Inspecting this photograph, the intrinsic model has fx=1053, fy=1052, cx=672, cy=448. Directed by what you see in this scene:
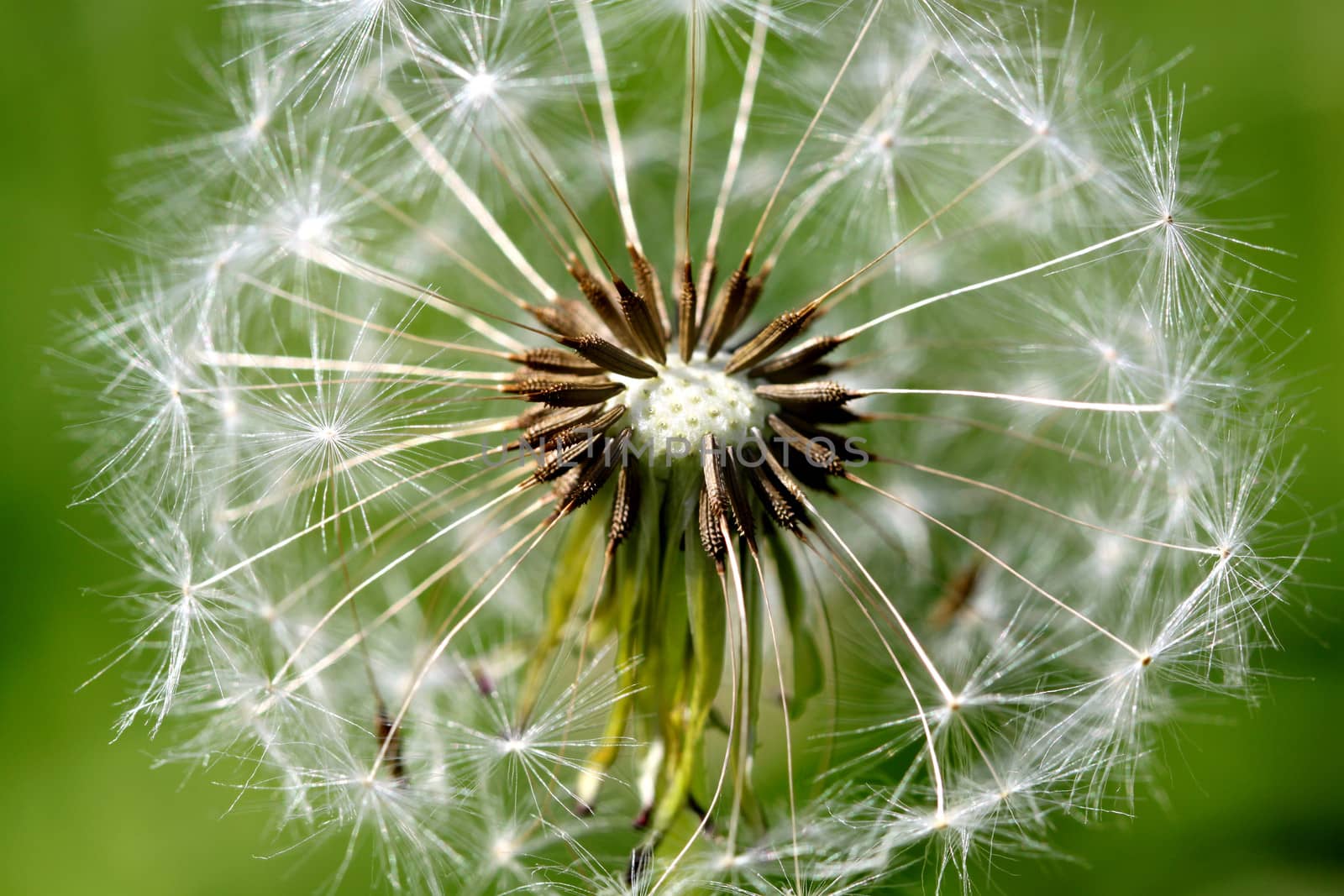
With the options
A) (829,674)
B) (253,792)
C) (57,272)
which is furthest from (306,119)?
(829,674)

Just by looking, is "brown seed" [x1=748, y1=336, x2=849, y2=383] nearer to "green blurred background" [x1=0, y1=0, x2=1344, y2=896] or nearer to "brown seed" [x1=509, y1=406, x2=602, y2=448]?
"brown seed" [x1=509, y1=406, x2=602, y2=448]

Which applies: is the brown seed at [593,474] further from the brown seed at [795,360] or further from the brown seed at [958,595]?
the brown seed at [958,595]

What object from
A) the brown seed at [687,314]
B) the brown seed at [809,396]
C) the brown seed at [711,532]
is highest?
the brown seed at [687,314]

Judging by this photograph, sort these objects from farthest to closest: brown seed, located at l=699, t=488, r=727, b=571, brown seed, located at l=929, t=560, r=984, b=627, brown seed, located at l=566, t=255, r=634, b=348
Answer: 1. brown seed, located at l=929, t=560, r=984, b=627
2. brown seed, located at l=566, t=255, r=634, b=348
3. brown seed, located at l=699, t=488, r=727, b=571

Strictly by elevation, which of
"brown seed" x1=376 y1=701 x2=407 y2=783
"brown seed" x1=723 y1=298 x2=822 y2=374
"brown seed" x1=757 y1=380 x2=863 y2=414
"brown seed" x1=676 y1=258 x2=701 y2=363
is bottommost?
"brown seed" x1=376 y1=701 x2=407 y2=783

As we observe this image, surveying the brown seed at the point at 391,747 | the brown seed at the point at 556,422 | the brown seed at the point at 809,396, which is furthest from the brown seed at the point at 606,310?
the brown seed at the point at 391,747

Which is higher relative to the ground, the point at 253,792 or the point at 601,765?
the point at 253,792

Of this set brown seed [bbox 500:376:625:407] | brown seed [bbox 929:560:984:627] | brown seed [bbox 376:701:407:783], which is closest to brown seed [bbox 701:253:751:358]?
brown seed [bbox 500:376:625:407]

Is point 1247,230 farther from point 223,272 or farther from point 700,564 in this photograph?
point 223,272
